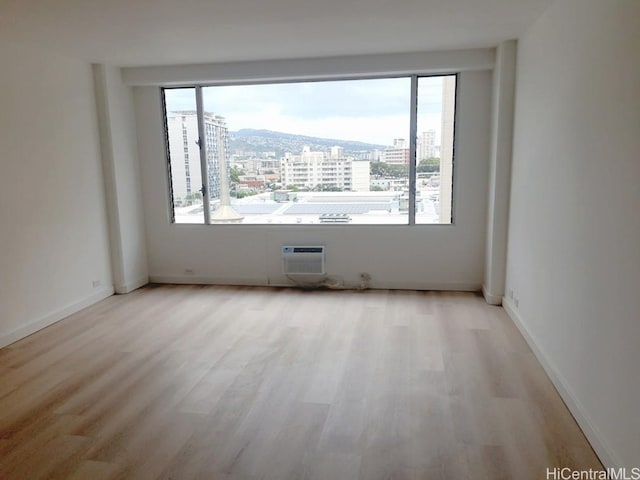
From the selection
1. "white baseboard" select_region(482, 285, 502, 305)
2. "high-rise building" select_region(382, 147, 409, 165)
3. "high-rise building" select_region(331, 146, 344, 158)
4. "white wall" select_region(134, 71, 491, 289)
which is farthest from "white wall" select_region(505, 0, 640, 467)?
"high-rise building" select_region(331, 146, 344, 158)

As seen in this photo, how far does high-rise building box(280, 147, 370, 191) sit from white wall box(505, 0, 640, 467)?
203 centimetres

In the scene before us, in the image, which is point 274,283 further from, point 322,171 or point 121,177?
point 121,177

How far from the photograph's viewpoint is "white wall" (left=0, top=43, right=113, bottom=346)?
388 cm

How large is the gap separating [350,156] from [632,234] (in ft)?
11.9

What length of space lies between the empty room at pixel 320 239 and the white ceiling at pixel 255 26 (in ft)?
0.11

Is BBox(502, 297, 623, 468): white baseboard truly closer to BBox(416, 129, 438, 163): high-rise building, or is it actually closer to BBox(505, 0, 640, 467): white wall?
BBox(505, 0, 640, 467): white wall

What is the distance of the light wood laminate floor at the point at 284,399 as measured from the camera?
2.30m

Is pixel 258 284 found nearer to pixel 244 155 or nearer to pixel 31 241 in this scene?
pixel 244 155

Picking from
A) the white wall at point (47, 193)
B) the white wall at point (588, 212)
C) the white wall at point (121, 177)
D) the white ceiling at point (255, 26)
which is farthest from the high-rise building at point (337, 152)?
the white wall at point (47, 193)

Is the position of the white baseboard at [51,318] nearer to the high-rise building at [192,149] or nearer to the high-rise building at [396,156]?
the high-rise building at [192,149]

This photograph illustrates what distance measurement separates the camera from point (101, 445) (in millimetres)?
2467

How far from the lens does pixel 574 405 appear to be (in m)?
2.62

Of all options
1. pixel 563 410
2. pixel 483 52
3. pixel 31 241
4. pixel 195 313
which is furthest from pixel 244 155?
pixel 563 410

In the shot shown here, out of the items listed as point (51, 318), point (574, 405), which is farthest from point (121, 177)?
point (574, 405)
